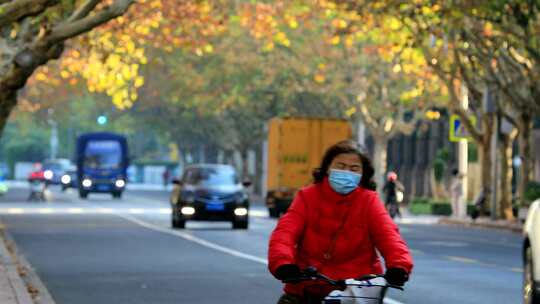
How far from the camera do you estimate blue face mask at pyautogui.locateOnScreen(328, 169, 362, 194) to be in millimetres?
8630

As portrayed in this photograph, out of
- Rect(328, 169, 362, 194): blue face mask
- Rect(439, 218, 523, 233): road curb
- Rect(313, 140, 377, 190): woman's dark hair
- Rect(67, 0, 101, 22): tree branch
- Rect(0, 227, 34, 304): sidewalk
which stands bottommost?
Rect(439, 218, 523, 233): road curb

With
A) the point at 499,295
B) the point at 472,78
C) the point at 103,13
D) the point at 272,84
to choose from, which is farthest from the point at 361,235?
the point at 272,84

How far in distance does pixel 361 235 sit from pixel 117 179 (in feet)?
228

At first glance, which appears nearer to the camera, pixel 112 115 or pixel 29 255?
pixel 29 255

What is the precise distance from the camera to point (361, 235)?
878cm

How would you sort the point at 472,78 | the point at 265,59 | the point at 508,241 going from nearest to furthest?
the point at 508,241, the point at 472,78, the point at 265,59

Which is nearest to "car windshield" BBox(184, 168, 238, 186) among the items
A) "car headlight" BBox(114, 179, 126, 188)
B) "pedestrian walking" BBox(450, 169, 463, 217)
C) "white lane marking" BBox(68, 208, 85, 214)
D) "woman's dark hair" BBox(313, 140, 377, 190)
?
"white lane marking" BBox(68, 208, 85, 214)

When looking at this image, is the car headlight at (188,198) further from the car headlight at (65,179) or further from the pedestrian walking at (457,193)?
the car headlight at (65,179)

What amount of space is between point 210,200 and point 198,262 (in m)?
13.0

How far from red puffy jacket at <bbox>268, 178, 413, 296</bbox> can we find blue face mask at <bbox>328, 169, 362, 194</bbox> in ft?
0.25

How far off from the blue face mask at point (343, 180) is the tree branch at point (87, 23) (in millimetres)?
17591

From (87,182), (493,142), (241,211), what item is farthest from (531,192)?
(87,182)

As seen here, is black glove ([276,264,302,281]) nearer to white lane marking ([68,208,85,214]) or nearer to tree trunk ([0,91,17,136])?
tree trunk ([0,91,17,136])

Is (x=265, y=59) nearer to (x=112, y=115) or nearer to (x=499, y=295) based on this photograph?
(x=112, y=115)
